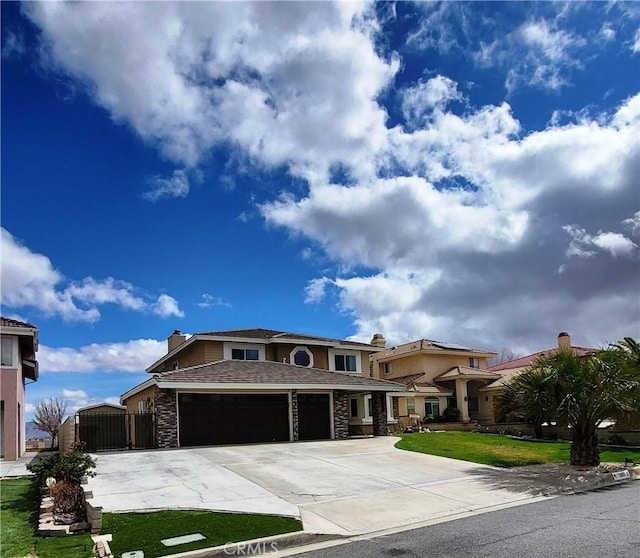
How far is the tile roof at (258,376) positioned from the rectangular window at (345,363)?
4.76m

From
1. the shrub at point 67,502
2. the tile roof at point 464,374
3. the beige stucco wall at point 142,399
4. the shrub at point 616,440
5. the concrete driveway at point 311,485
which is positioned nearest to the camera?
the shrub at point 67,502

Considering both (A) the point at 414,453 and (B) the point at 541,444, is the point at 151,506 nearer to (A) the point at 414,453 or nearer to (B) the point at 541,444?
(A) the point at 414,453

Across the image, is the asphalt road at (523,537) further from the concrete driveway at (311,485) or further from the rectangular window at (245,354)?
the rectangular window at (245,354)

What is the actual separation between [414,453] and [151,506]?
12.7 m

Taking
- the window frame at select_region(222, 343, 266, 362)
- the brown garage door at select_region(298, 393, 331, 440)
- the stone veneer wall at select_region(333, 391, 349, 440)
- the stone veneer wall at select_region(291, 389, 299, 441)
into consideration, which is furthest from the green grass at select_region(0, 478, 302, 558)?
the window frame at select_region(222, 343, 266, 362)

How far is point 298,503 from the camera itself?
1305 cm

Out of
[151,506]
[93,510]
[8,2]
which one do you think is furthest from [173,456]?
[8,2]

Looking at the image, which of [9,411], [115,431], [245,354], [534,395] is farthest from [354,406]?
[9,411]

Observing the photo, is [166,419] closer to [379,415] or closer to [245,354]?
[245,354]

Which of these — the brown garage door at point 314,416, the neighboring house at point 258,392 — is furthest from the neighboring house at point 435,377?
the brown garage door at point 314,416

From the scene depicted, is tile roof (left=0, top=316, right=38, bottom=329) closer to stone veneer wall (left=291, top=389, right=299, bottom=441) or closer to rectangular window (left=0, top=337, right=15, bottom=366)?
rectangular window (left=0, top=337, right=15, bottom=366)

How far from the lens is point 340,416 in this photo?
3050 centimetres

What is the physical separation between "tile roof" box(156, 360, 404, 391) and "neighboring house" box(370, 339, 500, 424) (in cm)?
919

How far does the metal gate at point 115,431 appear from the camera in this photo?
2462 centimetres
